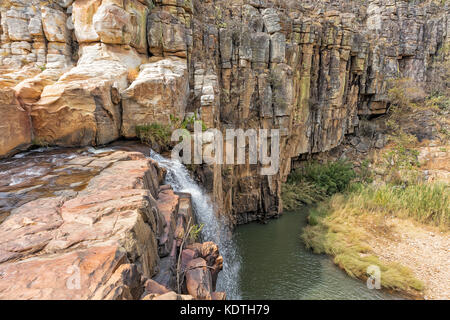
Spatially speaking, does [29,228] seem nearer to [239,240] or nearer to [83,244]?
[83,244]

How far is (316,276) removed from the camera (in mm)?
6375

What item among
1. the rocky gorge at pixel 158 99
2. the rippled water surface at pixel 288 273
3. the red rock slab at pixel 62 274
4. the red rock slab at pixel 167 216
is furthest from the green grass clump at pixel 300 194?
the red rock slab at pixel 62 274

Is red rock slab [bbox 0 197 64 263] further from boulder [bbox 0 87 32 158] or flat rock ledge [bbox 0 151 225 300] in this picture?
boulder [bbox 0 87 32 158]

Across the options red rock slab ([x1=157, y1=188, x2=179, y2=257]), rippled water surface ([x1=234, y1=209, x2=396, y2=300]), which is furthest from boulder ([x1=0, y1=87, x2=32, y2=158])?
rippled water surface ([x1=234, y1=209, x2=396, y2=300])

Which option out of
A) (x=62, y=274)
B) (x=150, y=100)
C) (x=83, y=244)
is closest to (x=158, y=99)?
(x=150, y=100)

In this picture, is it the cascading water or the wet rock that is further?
the wet rock

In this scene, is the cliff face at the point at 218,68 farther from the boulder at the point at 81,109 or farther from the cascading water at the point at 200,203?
the cascading water at the point at 200,203

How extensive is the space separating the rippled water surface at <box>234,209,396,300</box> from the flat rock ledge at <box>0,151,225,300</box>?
12.5 ft

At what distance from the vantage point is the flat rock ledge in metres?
1.52

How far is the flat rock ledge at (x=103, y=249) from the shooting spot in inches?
59.7

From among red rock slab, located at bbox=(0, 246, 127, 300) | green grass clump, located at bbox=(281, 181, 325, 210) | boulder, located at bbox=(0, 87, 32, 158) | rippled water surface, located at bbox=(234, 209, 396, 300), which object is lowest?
rippled water surface, located at bbox=(234, 209, 396, 300)

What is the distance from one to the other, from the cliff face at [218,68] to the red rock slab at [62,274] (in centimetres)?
367

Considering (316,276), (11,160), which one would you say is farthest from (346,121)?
(11,160)
